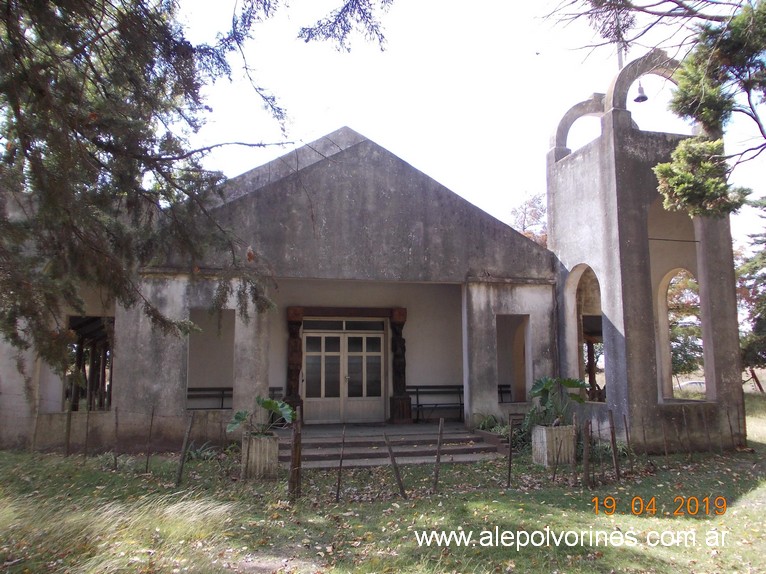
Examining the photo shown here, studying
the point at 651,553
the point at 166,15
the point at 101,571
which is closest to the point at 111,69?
the point at 166,15

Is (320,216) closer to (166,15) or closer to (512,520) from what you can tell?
(166,15)

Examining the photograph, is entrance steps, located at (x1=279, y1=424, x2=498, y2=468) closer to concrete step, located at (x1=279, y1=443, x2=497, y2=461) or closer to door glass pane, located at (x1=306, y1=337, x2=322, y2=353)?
concrete step, located at (x1=279, y1=443, x2=497, y2=461)

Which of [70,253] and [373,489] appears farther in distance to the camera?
[373,489]

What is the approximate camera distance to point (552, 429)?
10.3 m

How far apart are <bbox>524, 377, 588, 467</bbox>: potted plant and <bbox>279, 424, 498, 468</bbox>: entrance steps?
1.09m

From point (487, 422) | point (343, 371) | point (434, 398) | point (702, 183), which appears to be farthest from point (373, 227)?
point (702, 183)

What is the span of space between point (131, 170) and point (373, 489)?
5.45 metres

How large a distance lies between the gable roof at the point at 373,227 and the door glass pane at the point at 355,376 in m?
3.64

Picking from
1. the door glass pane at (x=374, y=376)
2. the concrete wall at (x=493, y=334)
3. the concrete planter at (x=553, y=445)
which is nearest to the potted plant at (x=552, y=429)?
the concrete planter at (x=553, y=445)

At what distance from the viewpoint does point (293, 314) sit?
47.8ft

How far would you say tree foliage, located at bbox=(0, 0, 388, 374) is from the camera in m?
5.82

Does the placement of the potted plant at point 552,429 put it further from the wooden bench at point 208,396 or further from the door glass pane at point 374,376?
the wooden bench at point 208,396

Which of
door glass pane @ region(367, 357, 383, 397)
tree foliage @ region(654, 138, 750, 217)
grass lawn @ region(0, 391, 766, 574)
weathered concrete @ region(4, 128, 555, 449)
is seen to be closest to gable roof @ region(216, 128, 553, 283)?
weathered concrete @ region(4, 128, 555, 449)

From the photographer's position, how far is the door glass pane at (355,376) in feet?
50.4
